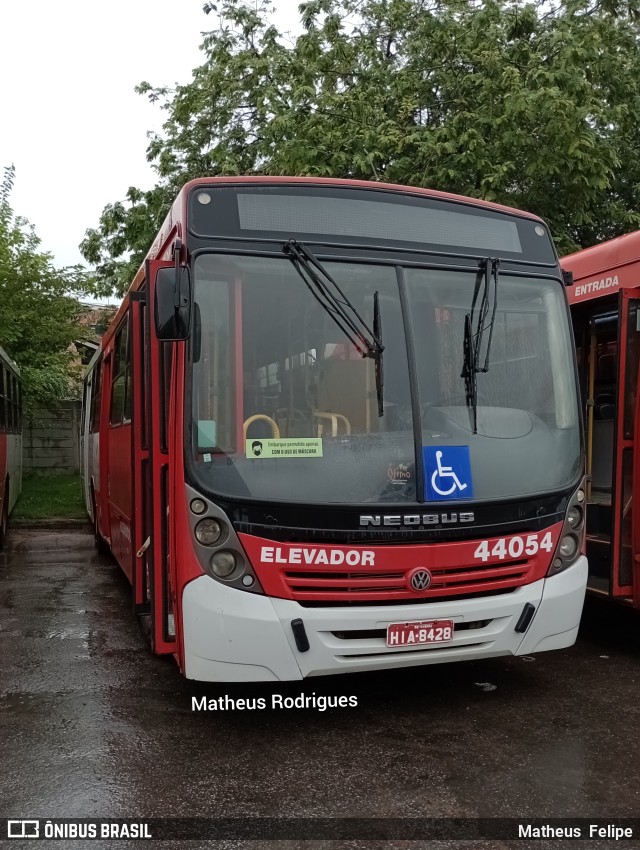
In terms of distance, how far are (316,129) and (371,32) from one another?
12.4 feet

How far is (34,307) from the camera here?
15922mm

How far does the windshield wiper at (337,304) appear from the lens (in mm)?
4391

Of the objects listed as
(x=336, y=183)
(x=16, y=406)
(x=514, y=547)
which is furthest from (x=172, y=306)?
(x=16, y=406)

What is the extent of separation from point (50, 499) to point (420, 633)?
12.8 metres

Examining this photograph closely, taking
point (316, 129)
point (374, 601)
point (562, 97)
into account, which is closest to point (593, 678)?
point (374, 601)

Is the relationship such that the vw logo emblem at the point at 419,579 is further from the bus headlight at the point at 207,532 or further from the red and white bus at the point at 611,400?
the red and white bus at the point at 611,400

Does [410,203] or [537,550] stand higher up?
[410,203]

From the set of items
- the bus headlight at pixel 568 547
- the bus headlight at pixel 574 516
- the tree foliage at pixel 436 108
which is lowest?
the bus headlight at pixel 568 547

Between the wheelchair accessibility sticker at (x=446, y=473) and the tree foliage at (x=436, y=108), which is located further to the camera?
the tree foliage at (x=436, y=108)

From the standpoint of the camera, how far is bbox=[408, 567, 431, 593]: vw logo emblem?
423cm

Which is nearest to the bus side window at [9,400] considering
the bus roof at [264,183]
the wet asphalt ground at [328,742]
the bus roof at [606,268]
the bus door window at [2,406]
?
the bus door window at [2,406]

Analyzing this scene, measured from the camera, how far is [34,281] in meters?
15.9

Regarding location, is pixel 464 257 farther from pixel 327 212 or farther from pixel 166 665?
pixel 166 665

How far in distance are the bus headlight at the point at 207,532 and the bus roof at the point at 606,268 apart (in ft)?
11.4
